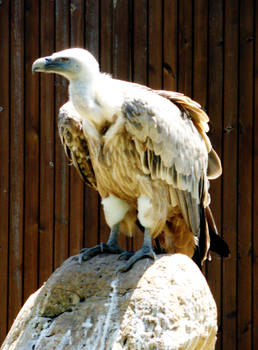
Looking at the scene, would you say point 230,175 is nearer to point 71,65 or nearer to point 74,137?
point 74,137

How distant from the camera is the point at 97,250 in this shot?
15.3 ft

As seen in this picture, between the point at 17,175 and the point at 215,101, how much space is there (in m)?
1.78

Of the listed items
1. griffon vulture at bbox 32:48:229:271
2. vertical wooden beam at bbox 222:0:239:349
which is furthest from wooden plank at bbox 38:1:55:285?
vertical wooden beam at bbox 222:0:239:349

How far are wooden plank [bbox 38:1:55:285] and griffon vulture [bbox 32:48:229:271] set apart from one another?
1.32 meters

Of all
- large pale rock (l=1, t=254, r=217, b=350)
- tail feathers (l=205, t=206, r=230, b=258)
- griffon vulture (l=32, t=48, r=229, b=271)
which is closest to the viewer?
large pale rock (l=1, t=254, r=217, b=350)

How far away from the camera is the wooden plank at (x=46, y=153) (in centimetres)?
644

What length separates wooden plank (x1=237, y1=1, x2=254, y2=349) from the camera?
20.6 ft

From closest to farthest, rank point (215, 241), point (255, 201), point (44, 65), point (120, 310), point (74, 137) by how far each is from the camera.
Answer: point (120, 310), point (44, 65), point (74, 137), point (215, 241), point (255, 201)

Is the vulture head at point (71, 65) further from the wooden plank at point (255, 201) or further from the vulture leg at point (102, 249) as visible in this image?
the wooden plank at point (255, 201)

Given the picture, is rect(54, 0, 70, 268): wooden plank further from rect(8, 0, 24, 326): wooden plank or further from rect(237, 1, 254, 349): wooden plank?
rect(237, 1, 254, 349): wooden plank

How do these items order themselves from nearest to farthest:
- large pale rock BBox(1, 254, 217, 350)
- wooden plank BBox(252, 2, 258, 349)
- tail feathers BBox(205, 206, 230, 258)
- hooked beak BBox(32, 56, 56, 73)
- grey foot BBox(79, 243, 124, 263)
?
large pale rock BBox(1, 254, 217, 350), hooked beak BBox(32, 56, 56, 73), grey foot BBox(79, 243, 124, 263), tail feathers BBox(205, 206, 230, 258), wooden plank BBox(252, 2, 258, 349)

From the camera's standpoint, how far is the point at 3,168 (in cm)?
650

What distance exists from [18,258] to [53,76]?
1.57 m

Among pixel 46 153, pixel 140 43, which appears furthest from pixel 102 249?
pixel 140 43
